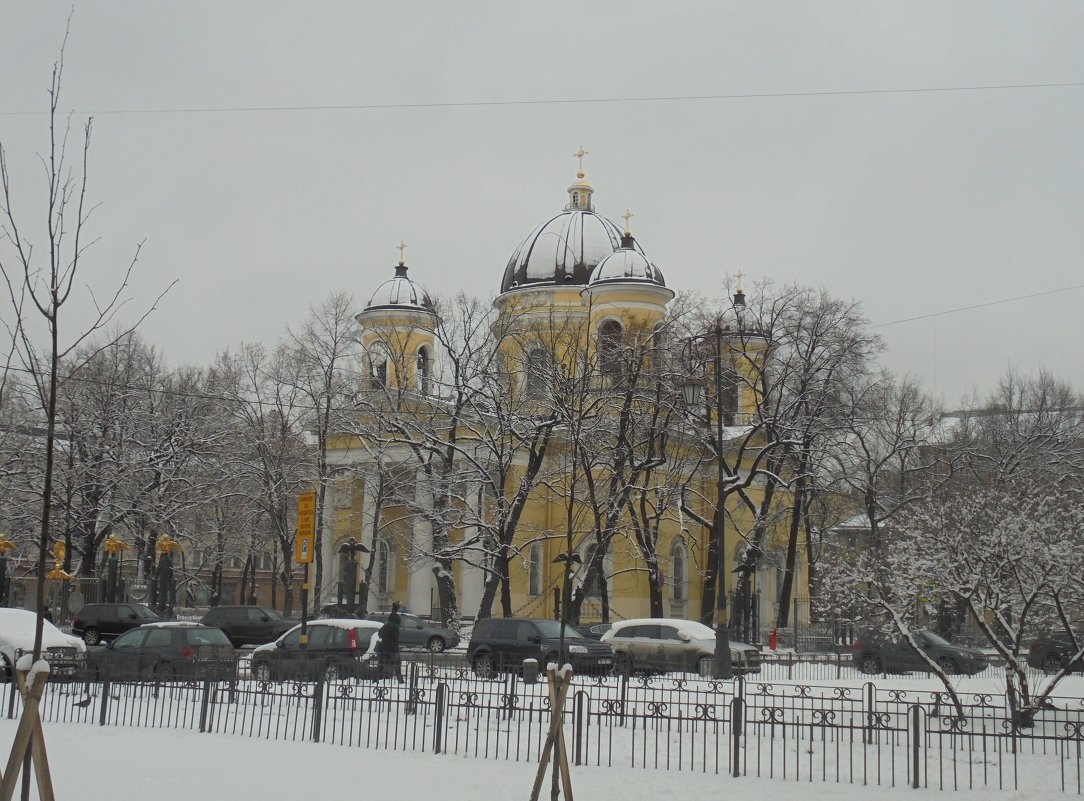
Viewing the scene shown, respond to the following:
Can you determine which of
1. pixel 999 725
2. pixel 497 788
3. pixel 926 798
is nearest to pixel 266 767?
pixel 497 788

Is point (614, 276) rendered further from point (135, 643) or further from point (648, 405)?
point (135, 643)

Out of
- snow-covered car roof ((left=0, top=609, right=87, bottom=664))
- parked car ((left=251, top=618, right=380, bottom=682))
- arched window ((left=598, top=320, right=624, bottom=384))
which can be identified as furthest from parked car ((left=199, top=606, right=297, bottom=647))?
arched window ((left=598, top=320, right=624, bottom=384))

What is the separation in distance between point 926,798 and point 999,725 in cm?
580

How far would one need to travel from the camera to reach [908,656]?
2877 cm

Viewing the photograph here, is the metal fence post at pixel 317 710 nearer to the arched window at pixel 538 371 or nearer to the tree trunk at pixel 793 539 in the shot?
the arched window at pixel 538 371

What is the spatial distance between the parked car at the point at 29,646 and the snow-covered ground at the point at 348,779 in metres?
6.17

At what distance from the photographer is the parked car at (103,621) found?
106ft

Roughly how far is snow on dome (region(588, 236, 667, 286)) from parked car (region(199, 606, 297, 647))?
728 inches

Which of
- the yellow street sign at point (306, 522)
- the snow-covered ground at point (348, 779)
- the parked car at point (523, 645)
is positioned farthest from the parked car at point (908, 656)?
the snow-covered ground at point (348, 779)

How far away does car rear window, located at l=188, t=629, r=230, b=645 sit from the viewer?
22.5 meters

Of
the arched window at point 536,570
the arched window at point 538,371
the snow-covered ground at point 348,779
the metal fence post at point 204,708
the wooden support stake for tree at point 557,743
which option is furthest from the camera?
the arched window at point 536,570

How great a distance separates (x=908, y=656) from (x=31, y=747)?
24520 mm

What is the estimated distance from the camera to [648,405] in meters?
38.8

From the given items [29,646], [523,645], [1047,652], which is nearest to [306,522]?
[29,646]
